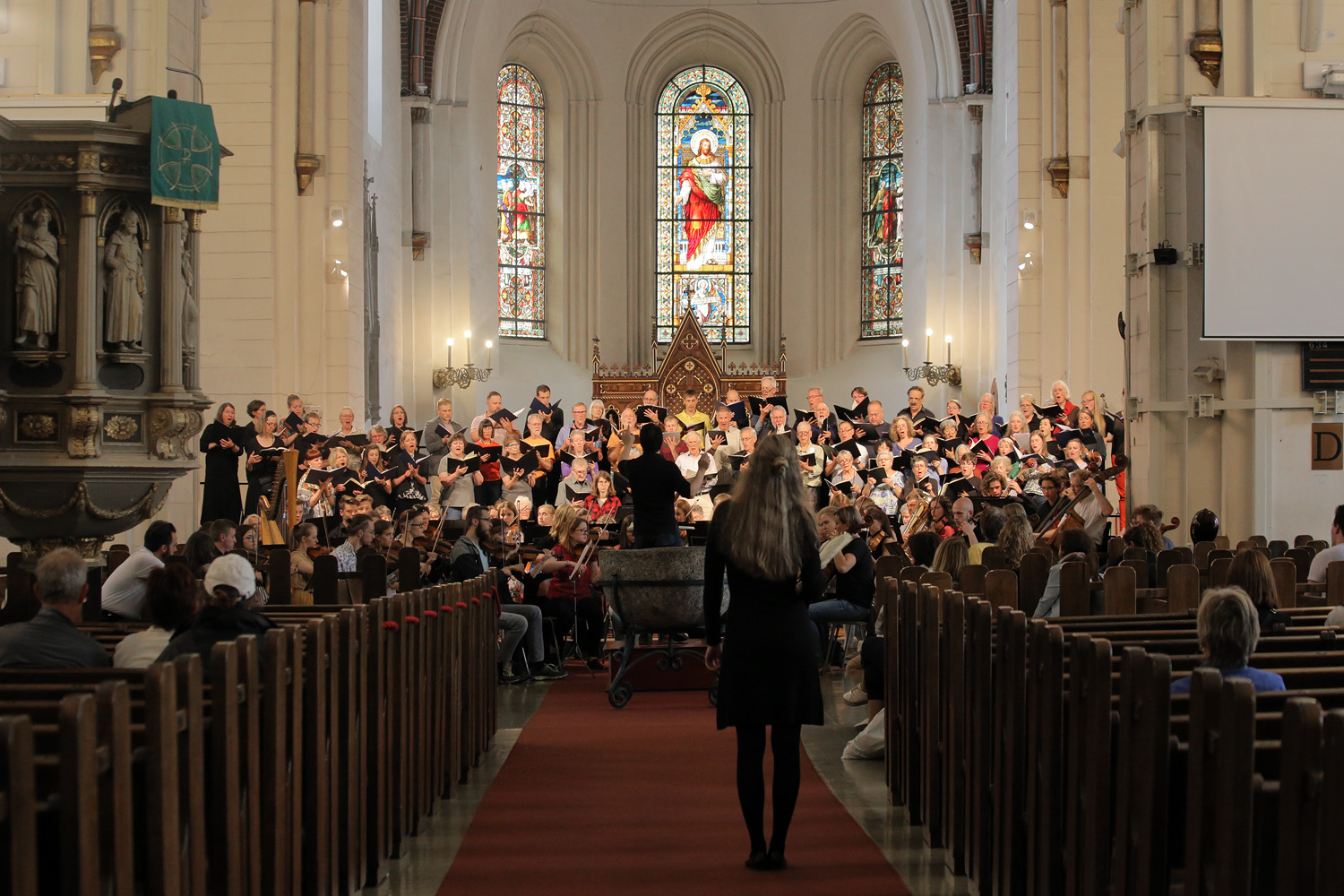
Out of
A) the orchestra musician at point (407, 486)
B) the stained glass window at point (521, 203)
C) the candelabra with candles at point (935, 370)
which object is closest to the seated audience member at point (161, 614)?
the orchestra musician at point (407, 486)

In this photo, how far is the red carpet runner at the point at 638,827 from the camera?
447 centimetres

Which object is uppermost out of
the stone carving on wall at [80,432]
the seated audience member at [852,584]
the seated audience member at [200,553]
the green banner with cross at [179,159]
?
the green banner with cross at [179,159]

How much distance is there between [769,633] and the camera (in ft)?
15.2

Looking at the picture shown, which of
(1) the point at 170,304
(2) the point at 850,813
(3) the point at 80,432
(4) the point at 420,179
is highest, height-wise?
(4) the point at 420,179

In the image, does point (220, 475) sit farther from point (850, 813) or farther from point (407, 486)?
point (850, 813)

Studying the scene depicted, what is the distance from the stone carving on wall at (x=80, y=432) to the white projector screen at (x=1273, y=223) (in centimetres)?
753

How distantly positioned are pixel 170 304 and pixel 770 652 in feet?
16.3

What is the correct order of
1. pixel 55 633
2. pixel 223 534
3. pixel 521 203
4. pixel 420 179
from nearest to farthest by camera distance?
pixel 55 633
pixel 223 534
pixel 420 179
pixel 521 203

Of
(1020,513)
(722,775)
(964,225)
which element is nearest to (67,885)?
(722,775)

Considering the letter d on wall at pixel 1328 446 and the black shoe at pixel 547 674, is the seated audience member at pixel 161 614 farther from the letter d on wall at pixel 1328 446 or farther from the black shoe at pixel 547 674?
the letter d on wall at pixel 1328 446

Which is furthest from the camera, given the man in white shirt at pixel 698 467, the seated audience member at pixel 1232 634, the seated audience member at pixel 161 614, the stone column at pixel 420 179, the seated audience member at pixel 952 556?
the stone column at pixel 420 179

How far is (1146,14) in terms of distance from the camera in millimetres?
11492

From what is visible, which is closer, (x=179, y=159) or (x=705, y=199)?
(x=179, y=159)

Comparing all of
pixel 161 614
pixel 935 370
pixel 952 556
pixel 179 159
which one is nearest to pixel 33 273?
pixel 179 159
